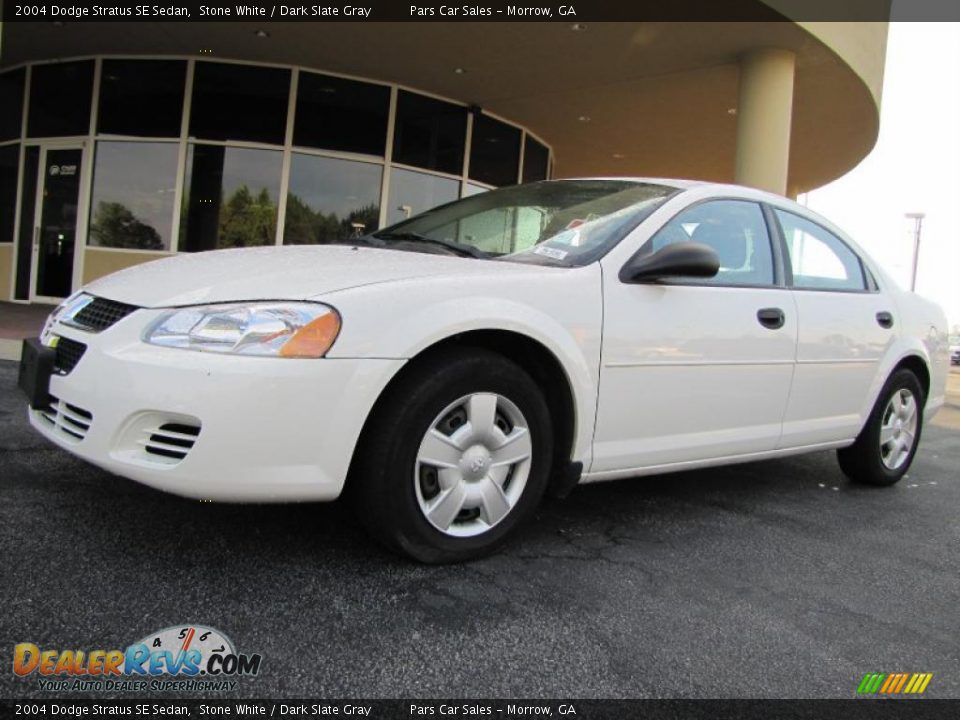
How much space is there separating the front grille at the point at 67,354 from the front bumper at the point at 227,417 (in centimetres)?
14

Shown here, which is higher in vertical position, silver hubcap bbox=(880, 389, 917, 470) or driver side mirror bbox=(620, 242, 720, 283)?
driver side mirror bbox=(620, 242, 720, 283)

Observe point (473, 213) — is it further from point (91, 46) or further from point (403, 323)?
point (91, 46)

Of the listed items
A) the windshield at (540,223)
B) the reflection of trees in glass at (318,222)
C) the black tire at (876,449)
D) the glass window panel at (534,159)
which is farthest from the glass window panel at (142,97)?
the black tire at (876,449)

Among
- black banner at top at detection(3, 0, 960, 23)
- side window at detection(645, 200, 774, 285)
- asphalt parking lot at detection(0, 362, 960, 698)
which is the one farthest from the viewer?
black banner at top at detection(3, 0, 960, 23)

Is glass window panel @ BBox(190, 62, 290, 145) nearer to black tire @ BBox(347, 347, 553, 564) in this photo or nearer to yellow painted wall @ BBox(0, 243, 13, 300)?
yellow painted wall @ BBox(0, 243, 13, 300)

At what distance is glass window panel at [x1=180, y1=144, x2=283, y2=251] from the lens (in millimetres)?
10195

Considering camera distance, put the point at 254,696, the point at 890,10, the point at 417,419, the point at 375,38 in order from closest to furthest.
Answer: the point at 254,696 → the point at 417,419 → the point at 375,38 → the point at 890,10

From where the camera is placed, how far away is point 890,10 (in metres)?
9.63

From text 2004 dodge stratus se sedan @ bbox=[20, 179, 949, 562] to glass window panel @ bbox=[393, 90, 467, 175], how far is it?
773cm

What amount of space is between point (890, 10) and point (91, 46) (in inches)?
404

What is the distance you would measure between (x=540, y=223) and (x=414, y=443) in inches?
48.7

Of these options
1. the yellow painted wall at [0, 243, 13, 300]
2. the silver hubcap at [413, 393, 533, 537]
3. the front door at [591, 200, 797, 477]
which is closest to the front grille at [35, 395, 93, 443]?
the silver hubcap at [413, 393, 533, 537]

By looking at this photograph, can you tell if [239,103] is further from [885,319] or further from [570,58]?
[885,319]

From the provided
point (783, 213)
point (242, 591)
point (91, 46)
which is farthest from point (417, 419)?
point (91, 46)
